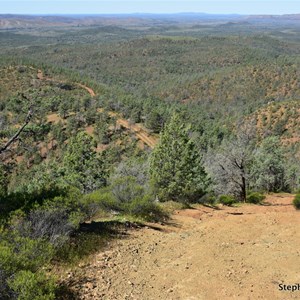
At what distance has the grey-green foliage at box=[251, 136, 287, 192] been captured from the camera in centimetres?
3216

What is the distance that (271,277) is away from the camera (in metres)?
10.6

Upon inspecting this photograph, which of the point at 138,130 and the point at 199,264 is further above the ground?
the point at 199,264

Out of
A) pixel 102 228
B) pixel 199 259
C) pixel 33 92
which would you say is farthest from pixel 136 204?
pixel 33 92

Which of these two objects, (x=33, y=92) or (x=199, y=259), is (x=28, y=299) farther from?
(x=33, y=92)

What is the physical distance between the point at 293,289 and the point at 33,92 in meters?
10.9

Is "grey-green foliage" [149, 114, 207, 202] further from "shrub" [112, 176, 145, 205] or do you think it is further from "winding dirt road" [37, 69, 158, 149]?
"winding dirt road" [37, 69, 158, 149]

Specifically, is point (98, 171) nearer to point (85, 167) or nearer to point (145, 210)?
point (85, 167)

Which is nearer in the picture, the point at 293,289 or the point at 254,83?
the point at 293,289

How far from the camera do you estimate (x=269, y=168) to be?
34031mm

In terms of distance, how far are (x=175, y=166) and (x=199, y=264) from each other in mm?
11148


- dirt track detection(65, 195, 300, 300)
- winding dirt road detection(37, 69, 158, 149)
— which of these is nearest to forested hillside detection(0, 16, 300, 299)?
winding dirt road detection(37, 69, 158, 149)

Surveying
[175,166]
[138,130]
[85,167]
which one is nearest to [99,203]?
[175,166]

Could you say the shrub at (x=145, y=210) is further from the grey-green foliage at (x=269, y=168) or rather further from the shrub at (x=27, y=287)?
the grey-green foliage at (x=269, y=168)

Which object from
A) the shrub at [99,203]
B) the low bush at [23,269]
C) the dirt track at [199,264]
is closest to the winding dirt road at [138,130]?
the shrub at [99,203]
